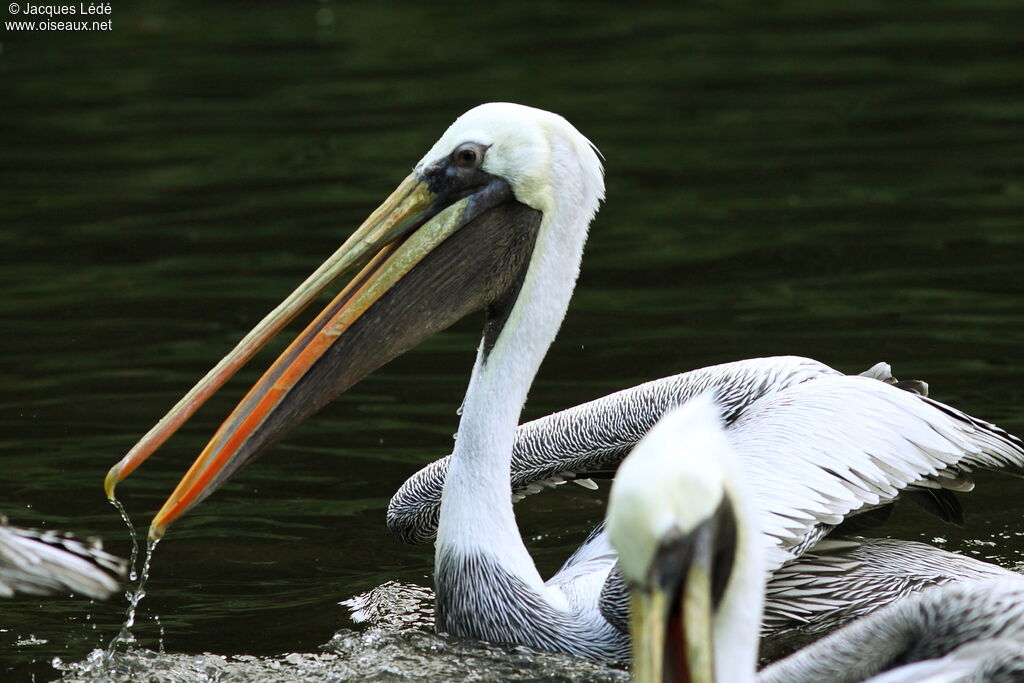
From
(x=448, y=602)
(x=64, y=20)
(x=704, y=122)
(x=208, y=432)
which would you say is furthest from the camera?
(x=64, y=20)

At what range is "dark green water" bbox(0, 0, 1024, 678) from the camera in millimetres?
5773

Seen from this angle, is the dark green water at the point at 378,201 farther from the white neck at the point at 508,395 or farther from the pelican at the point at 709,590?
the pelican at the point at 709,590

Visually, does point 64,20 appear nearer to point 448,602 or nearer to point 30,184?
point 30,184

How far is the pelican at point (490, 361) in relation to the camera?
4559mm

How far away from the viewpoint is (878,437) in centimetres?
467

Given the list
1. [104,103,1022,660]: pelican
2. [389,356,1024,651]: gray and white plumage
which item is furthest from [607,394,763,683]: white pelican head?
[104,103,1022,660]: pelican

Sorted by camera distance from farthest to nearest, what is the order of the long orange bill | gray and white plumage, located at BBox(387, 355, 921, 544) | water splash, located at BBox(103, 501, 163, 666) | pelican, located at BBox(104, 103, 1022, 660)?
gray and white plumage, located at BBox(387, 355, 921, 544), the long orange bill, pelican, located at BBox(104, 103, 1022, 660), water splash, located at BBox(103, 501, 163, 666)

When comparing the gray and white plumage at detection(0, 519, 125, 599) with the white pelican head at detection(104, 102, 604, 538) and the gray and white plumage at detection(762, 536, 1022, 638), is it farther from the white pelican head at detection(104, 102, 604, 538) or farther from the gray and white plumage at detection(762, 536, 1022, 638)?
the gray and white plumage at detection(762, 536, 1022, 638)

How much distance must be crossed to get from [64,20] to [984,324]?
10977 mm

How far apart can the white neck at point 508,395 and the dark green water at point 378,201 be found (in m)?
0.63

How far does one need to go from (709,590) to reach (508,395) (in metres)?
1.93

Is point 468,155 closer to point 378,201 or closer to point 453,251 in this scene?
point 453,251

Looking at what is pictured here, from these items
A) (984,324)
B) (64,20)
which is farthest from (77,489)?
(64,20)

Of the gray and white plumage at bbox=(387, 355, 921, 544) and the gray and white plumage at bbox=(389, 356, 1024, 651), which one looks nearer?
the gray and white plumage at bbox=(389, 356, 1024, 651)
